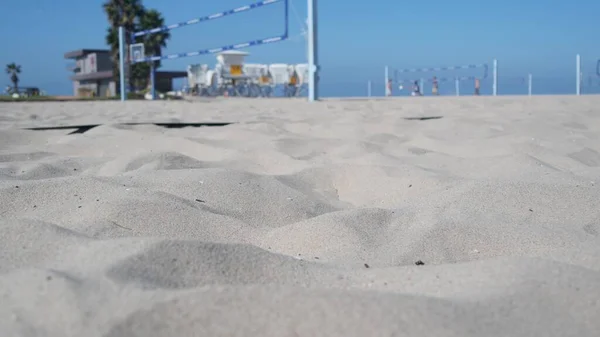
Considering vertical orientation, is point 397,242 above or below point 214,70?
below

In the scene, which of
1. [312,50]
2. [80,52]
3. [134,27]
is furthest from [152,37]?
[312,50]

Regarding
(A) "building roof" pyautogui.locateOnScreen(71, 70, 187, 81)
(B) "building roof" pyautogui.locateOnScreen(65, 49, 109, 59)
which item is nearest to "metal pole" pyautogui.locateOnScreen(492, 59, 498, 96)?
(A) "building roof" pyautogui.locateOnScreen(71, 70, 187, 81)

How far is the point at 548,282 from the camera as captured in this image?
911 mm

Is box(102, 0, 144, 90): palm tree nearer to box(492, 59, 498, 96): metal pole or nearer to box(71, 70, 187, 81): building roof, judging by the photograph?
box(71, 70, 187, 81): building roof

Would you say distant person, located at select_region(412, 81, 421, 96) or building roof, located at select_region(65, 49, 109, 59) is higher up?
building roof, located at select_region(65, 49, 109, 59)

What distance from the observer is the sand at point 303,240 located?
2.56ft

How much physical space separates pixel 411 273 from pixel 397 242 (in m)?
0.30

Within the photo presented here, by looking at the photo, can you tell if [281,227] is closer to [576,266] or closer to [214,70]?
[576,266]

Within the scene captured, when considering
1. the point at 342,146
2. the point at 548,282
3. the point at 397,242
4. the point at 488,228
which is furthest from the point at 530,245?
the point at 342,146

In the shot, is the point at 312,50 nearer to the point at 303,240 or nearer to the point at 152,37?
the point at 303,240

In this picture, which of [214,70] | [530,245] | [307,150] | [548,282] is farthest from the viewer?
[214,70]

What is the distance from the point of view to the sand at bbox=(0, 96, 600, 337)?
0.78 metres

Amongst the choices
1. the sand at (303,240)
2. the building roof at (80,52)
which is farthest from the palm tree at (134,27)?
the sand at (303,240)

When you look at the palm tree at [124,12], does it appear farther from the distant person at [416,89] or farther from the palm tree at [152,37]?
the distant person at [416,89]
